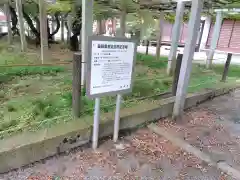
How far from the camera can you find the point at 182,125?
10.4ft

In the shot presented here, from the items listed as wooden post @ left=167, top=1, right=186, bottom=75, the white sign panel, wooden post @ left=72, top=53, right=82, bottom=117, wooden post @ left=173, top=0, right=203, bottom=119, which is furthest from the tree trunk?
the white sign panel

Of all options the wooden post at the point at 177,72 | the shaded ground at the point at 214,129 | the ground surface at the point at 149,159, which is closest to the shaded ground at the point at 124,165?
the ground surface at the point at 149,159

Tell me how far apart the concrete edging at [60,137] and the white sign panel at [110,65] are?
515 millimetres

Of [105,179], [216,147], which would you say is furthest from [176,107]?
[105,179]

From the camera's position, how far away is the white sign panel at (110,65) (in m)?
2.01

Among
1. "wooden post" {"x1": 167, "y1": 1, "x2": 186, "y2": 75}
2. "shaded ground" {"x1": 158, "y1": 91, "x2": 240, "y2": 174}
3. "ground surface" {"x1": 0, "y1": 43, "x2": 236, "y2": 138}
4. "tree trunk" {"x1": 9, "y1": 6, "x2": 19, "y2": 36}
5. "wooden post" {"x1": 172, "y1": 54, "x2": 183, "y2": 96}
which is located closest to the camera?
"ground surface" {"x1": 0, "y1": 43, "x2": 236, "y2": 138}

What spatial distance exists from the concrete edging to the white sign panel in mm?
515

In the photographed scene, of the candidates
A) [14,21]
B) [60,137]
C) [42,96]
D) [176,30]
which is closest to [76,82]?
[60,137]

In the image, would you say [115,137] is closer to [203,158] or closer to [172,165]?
[172,165]

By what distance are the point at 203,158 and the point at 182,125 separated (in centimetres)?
83

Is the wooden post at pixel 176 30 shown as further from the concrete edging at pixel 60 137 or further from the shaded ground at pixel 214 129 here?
the concrete edging at pixel 60 137

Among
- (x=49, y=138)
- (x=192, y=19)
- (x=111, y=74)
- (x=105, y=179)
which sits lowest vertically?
(x=105, y=179)

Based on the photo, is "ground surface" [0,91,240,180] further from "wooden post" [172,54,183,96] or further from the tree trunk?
the tree trunk

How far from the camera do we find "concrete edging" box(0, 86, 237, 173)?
1943mm
